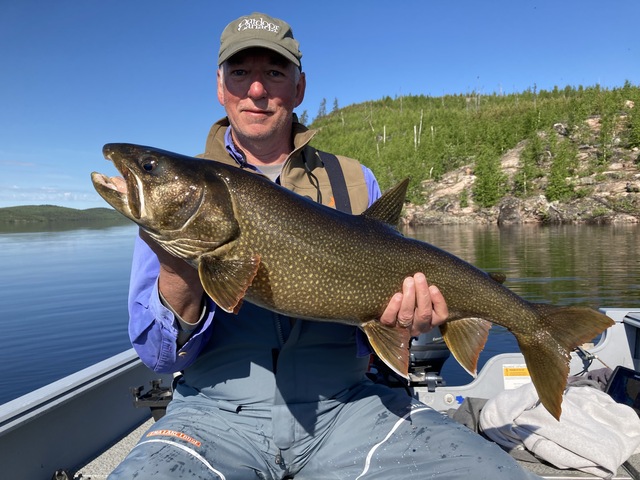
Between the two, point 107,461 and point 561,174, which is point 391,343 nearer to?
point 107,461

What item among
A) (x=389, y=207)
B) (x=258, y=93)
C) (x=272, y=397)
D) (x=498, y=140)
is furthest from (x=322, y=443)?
(x=498, y=140)

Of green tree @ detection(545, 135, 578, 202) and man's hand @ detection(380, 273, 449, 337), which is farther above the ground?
green tree @ detection(545, 135, 578, 202)

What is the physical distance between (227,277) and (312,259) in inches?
21.1

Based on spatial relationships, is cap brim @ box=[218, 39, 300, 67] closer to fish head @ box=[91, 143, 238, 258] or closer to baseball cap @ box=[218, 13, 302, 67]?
baseball cap @ box=[218, 13, 302, 67]

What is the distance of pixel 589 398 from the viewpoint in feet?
14.2

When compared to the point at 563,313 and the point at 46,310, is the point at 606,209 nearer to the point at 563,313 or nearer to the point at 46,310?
the point at 46,310

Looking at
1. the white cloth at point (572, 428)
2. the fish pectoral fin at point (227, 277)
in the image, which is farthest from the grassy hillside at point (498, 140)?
the fish pectoral fin at point (227, 277)

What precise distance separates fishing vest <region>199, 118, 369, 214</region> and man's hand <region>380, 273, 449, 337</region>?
3.27ft

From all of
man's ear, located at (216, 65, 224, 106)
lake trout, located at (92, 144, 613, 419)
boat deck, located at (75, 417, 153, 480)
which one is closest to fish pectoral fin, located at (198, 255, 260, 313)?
lake trout, located at (92, 144, 613, 419)

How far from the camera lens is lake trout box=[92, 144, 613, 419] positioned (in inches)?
108

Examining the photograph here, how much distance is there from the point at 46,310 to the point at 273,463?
762 inches

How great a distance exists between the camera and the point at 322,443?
128 inches

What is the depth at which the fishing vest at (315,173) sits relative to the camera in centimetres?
381

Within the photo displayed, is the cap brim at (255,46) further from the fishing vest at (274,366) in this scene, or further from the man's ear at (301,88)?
the fishing vest at (274,366)
